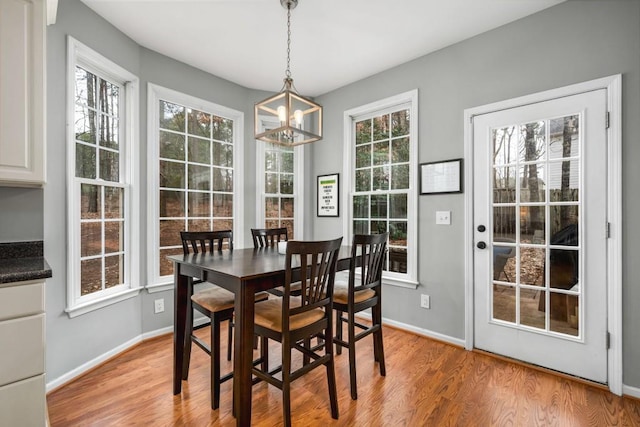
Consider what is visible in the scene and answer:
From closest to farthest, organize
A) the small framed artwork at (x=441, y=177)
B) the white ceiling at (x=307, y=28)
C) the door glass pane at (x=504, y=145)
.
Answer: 1. the white ceiling at (x=307, y=28)
2. the door glass pane at (x=504, y=145)
3. the small framed artwork at (x=441, y=177)

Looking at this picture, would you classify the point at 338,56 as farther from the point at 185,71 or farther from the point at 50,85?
the point at 50,85

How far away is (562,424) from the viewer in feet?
5.75

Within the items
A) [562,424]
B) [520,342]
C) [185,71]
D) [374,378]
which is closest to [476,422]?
[562,424]

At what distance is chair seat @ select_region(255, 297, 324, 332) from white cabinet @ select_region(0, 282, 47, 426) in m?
0.98

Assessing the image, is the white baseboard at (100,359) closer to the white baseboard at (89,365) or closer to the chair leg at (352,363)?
the white baseboard at (89,365)

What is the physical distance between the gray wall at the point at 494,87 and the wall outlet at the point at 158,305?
228cm

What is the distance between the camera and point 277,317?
1743mm

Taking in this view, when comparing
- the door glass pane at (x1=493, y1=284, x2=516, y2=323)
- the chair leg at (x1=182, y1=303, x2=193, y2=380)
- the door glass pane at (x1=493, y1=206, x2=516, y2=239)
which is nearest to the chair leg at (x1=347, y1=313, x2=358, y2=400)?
the chair leg at (x1=182, y1=303, x2=193, y2=380)

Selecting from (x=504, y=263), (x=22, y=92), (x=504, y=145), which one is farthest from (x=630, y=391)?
(x=22, y=92)

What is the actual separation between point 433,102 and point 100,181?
3028 millimetres

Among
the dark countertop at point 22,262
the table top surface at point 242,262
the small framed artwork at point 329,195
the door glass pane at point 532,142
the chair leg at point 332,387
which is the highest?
the door glass pane at point 532,142

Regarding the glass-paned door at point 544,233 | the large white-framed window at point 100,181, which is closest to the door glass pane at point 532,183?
the glass-paned door at point 544,233

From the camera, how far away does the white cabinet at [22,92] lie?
1456 mm

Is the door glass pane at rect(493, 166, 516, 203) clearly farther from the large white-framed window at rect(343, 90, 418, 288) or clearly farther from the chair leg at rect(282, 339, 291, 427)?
the chair leg at rect(282, 339, 291, 427)
